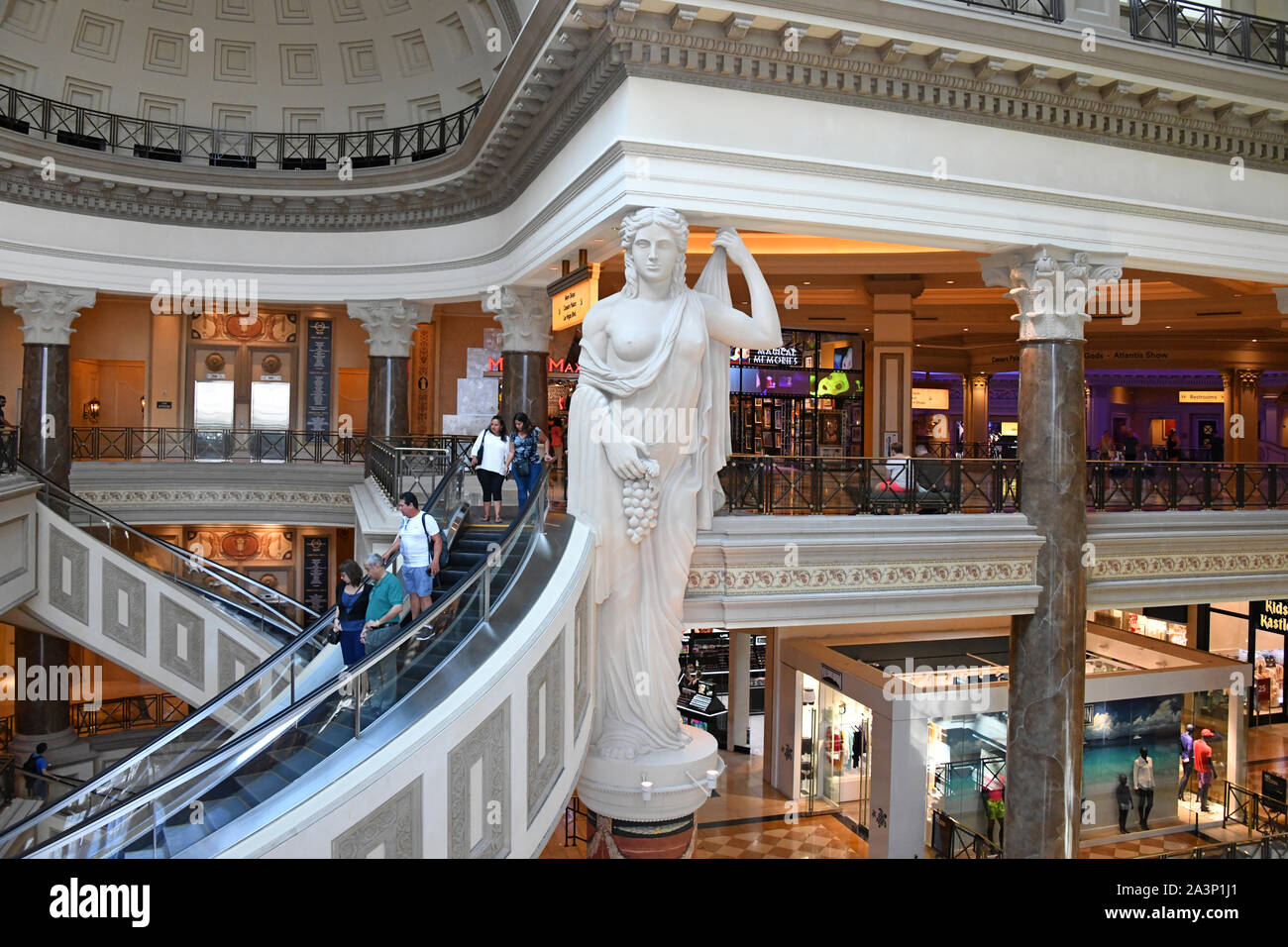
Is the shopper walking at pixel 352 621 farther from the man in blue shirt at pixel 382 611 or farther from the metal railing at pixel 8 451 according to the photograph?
the metal railing at pixel 8 451

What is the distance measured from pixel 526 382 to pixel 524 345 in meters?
0.51

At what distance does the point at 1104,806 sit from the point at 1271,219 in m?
7.71

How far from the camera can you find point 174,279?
15195 millimetres

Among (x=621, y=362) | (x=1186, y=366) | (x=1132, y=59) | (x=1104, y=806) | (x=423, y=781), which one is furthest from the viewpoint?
(x=1186, y=366)

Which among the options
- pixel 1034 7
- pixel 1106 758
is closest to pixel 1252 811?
pixel 1106 758

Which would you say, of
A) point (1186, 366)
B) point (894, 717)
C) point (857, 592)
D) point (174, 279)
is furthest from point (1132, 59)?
point (1186, 366)

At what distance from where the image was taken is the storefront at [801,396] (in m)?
18.3

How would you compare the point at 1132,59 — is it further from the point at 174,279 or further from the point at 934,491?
the point at 174,279

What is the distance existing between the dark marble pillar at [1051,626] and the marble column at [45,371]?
13.7 metres

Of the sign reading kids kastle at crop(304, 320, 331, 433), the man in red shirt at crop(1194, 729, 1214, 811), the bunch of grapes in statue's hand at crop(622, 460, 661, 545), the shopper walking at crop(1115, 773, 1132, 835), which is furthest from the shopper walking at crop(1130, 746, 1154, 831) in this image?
the sign reading kids kastle at crop(304, 320, 331, 433)

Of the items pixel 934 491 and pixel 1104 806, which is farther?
pixel 1104 806

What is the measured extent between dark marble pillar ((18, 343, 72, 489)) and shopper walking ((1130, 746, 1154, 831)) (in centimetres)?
1620

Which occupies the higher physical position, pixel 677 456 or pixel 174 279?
pixel 174 279

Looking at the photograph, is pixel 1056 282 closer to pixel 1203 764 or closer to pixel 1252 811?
pixel 1203 764
